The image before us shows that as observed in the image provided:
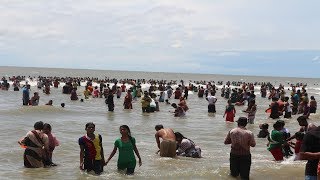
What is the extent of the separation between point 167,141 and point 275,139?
2557 mm

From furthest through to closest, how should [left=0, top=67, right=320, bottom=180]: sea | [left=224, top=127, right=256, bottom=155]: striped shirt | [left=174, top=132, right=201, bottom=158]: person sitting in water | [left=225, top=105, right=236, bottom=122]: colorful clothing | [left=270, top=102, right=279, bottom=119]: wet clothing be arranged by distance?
[left=270, top=102, right=279, bottom=119]: wet clothing → [left=225, top=105, right=236, bottom=122]: colorful clothing → [left=174, top=132, right=201, bottom=158]: person sitting in water → [left=0, top=67, right=320, bottom=180]: sea → [left=224, top=127, right=256, bottom=155]: striped shirt

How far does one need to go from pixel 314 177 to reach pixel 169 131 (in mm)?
5557

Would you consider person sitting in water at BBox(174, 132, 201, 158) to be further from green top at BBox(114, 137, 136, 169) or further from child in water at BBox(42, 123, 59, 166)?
child in water at BBox(42, 123, 59, 166)

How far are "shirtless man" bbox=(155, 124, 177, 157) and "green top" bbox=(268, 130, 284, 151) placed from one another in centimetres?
230

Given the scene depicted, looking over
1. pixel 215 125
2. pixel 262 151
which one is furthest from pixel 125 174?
pixel 215 125

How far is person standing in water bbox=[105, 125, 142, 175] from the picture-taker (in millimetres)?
8961

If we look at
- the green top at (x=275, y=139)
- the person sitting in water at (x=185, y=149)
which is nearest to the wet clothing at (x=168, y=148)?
the person sitting in water at (x=185, y=149)

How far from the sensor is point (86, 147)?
28.1ft

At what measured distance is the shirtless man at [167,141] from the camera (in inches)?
441

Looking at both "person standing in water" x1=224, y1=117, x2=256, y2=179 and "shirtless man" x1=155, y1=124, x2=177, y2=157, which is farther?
"shirtless man" x1=155, y1=124, x2=177, y2=157

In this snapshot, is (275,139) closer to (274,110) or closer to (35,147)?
(35,147)

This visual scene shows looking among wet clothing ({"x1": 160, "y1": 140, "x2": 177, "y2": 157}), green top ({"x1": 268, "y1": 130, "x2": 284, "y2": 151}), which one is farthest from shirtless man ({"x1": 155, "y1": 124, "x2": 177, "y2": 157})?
green top ({"x1": 268, "y1": 130, "x2": 284, "y2": 151})

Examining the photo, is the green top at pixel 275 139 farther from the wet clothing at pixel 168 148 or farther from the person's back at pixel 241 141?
the person's back at pixel 241 141

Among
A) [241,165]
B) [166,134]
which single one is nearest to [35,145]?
[166,134]
